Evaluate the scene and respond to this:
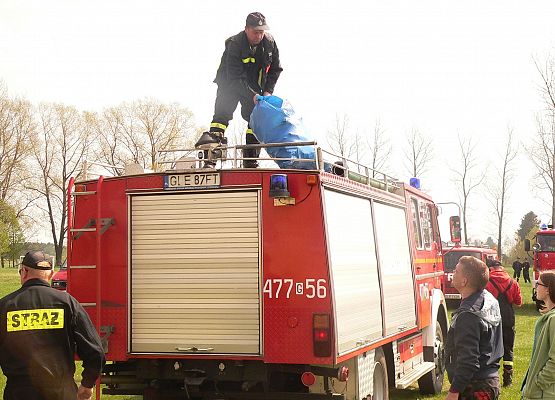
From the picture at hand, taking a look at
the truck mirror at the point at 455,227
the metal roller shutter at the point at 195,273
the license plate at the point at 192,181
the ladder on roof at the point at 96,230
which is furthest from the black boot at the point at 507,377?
the ladder on roof at the point at 96,230

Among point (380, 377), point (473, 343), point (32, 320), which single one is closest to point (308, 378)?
point (473, 343)

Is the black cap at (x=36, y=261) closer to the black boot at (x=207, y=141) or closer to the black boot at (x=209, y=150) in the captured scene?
the black boot at (x=209, y=150)

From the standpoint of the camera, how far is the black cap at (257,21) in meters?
9.52

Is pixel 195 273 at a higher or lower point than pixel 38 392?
higher

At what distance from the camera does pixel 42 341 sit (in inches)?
213

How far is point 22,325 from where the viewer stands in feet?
17.7

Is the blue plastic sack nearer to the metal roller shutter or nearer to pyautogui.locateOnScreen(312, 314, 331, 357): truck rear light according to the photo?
the metal roller shutter

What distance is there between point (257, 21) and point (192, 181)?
3154 millimetres

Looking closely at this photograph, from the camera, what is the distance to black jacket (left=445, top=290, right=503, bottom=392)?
215 inches

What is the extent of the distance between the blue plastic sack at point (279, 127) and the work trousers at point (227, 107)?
0.99 metres

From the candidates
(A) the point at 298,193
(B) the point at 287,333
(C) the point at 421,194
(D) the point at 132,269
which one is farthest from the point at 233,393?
(C) the point at 421,194

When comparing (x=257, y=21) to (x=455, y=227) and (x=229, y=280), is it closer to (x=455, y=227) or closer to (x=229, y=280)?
(x=229, y=280)

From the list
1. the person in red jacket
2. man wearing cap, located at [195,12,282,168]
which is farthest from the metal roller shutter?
the person in red jacket

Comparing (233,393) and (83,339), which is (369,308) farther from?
(83,339)
